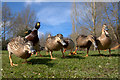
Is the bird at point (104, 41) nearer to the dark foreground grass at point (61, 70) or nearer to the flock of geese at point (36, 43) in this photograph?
the flock of geese at point (36, 43)

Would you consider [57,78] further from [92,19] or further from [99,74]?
[92,19]

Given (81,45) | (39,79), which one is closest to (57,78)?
(39,79)

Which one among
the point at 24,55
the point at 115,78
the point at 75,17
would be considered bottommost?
the point at 115,78

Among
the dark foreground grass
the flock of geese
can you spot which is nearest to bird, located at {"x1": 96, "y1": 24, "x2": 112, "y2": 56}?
the flock of geese

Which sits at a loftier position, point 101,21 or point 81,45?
point 101,21

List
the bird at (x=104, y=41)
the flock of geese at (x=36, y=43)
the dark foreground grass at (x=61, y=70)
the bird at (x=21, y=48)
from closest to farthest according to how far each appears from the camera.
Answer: the dark foreground grass at (x=61, y=70)
the bird at (x=21, y=48)
the flock of geese at (x=36, y=43)
the bird at (x=104, y=41)

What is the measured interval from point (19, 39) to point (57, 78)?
3.40 metres

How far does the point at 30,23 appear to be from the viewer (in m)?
23.0

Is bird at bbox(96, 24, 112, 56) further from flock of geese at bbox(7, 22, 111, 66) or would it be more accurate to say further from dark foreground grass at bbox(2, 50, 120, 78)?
dark foreground grass at bbox(2, 50, 120, 78)

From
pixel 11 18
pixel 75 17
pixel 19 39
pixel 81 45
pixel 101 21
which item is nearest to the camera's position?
pixel 19 39

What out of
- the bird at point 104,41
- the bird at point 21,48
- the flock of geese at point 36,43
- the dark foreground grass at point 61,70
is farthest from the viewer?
the bird at point 104,41

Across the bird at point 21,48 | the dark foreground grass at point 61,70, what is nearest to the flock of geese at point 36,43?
the bird at point 21,48

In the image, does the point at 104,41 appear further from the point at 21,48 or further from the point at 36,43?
the point at 21,48

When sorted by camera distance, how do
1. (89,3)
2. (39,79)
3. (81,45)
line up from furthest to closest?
(89,3) < (81,45) < (39,79)
